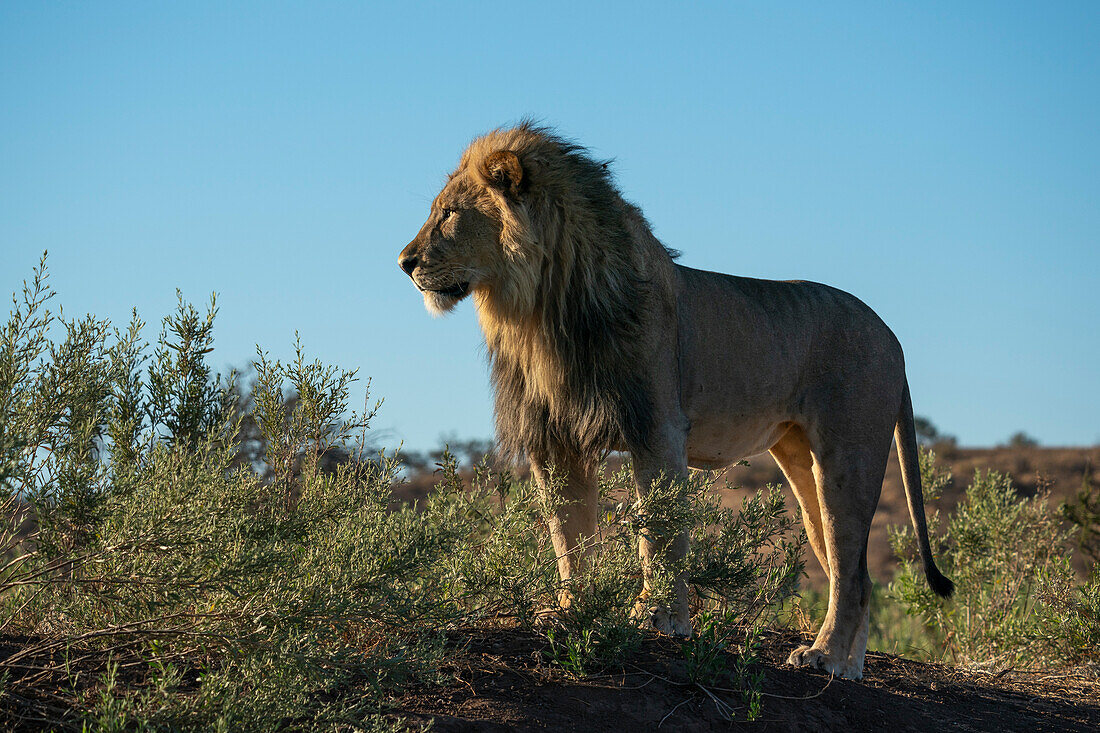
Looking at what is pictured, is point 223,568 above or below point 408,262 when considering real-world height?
below

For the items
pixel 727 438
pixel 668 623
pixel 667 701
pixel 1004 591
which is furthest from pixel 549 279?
pixel 1004 591

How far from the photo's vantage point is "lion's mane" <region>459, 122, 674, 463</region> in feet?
16.1

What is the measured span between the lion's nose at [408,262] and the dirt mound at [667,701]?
1808mm

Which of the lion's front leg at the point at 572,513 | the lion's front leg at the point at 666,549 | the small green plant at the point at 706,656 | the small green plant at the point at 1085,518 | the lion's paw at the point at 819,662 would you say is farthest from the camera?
the small green plant at the point at 1085,518

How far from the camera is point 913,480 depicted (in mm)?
6441

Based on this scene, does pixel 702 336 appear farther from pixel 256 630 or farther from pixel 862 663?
pixel 256 630

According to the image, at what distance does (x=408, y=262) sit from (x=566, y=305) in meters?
0.82

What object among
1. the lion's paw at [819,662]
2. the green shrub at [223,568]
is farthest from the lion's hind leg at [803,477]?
the green shrub at [223,568]

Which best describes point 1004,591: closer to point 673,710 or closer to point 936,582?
point 936,582

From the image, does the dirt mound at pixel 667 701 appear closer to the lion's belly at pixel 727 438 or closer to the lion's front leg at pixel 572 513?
the lion's front leg at pixel 572 513

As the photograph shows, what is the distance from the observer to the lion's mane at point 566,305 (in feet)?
16.1

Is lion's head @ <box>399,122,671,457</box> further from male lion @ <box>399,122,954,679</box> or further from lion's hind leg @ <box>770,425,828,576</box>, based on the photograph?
lion's hind leg @ <box>770,425,828,576</box>

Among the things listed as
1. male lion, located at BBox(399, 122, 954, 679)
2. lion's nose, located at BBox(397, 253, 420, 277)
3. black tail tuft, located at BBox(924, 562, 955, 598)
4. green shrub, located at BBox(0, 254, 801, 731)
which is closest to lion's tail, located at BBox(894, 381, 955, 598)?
black tail tuft, located at BBox(924, 562, 955, 598)

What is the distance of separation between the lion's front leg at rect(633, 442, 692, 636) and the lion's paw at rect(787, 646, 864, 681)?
2.95 feet
